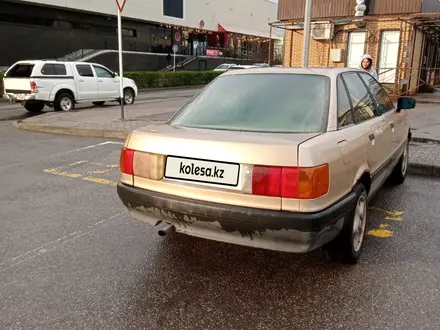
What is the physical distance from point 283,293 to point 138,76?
967 inches

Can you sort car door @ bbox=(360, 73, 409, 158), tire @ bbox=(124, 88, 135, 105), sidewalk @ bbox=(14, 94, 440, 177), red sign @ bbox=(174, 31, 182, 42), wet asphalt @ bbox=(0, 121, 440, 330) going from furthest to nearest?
red sign @ bbox=(174, 31, 182, 42), tire @ bbox=(124, 88, 135, 105), sidewalk @ bbox=(14, 94, 440, 177), car door @ bbox=(360, 73, 409, 158), wet asphalt @ bbox=(0, 121, 440, 330)

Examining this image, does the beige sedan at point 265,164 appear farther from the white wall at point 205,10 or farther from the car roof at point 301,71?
the white wall at point 205,10

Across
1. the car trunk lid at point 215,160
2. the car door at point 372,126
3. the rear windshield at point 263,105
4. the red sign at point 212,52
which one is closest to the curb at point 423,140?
the car door at point 372,126

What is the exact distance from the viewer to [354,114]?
12.0 ft

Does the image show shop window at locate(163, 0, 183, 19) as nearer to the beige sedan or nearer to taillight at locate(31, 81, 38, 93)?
taillight at locate(31, 81, 38, 93)

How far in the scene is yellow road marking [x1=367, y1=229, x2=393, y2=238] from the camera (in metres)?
4.01

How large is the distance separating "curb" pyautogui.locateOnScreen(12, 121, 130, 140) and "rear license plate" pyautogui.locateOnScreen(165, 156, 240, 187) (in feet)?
20.9

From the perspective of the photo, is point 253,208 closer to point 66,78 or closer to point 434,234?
point 434,234

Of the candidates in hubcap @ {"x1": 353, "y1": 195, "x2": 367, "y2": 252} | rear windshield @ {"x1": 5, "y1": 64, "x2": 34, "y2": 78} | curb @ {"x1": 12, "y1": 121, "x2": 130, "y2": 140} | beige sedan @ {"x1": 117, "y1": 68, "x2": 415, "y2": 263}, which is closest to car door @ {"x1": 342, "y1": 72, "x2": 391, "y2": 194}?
beige sedan @ {"x1": 117, "y1": 68, "x2": 415, "y2": 263}

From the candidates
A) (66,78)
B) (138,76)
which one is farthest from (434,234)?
(138,76)

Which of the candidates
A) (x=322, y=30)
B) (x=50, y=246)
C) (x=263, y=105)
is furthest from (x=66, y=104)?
(x=263, y=105)

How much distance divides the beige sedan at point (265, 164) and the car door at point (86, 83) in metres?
11.9

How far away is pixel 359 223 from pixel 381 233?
70 cm

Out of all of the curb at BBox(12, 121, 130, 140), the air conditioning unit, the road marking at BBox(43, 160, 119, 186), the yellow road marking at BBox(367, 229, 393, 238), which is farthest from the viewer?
the air conditioning unit
